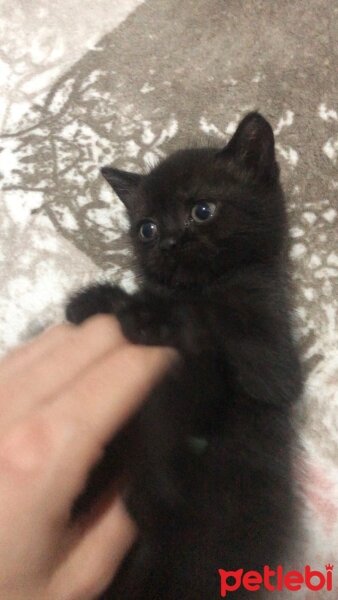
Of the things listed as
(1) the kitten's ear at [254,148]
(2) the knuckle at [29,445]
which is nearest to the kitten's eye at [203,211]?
(1) the kitten's ear at [254,148]

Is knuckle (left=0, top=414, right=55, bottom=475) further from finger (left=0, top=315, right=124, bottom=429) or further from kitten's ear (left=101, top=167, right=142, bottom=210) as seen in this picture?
kitten's ear (left=101, top=167, right=142, bottom=210)

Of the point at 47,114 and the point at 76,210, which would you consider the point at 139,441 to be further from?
the point at 47,114

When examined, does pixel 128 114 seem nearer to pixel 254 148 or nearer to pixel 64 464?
pixel 254 148

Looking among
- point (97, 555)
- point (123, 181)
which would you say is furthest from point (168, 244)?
→ point (97, 555)

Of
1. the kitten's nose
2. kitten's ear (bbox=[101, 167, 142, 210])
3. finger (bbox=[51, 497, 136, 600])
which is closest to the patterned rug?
kitten's ear (bbox=[101, 167, 142, 210])

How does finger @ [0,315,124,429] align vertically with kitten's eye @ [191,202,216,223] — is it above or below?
below

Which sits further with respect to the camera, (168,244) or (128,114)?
(128,114)
